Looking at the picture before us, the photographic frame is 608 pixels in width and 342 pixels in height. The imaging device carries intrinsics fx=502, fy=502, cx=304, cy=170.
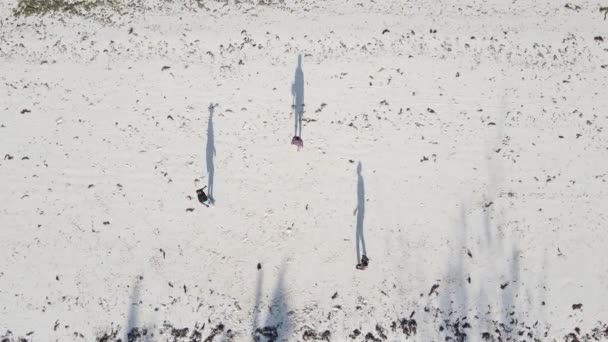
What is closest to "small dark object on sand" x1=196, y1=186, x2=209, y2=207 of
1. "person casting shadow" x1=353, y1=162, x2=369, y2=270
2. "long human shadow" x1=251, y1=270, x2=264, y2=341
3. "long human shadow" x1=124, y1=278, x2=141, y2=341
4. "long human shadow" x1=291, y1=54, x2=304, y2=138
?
"long human shadow" x1=251, y1=270, x2=264, y2=341

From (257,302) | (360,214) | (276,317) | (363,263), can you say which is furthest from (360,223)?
(257,302)

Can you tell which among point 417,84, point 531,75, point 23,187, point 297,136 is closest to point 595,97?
point 531,75

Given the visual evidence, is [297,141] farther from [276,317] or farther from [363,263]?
[276,317]

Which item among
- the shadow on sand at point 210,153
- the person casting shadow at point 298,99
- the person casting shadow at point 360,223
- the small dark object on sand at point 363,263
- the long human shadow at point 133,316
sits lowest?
the long human shadow at point 133,316

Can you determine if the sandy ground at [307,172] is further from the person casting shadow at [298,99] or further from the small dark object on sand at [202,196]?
the small dark object on sand at [202,196]

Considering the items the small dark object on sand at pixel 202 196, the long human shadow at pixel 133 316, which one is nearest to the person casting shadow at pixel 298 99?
the small dark object on sand at pixel 202 196

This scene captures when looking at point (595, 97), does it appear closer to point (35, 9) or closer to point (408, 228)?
point (408, 228)

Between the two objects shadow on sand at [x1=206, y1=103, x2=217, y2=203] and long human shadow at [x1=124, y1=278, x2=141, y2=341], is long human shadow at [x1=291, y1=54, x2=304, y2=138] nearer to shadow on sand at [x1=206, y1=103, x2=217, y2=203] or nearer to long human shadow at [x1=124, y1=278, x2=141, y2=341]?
shadow on sand at [x1=206, y1=103, x2=217, y2=203]
